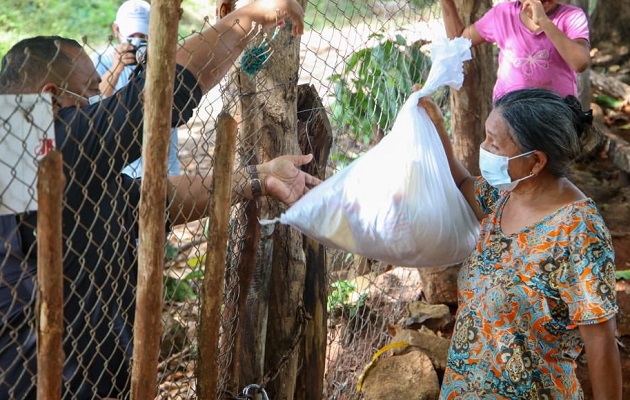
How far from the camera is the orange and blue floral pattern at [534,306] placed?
2256 mm

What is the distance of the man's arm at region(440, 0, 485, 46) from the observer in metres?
3.93

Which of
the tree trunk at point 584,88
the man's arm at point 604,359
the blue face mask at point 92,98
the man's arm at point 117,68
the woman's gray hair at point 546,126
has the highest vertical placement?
the tree trunk at point 584,88

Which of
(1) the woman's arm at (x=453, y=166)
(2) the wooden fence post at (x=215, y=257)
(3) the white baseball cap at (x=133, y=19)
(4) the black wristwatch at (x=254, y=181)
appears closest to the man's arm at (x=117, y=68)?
(2) the wooden fence post at (x=215, y=257)

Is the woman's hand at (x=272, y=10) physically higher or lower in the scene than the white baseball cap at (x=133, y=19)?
lower

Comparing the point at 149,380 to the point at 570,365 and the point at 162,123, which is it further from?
the point at 570,365

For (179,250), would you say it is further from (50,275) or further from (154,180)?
(50,275)

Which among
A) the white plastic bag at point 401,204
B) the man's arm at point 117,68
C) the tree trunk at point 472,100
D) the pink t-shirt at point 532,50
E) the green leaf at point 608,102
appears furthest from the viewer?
the green leaf at point 608,102

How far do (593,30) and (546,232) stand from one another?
7.82 m

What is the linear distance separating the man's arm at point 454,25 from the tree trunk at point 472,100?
381mm

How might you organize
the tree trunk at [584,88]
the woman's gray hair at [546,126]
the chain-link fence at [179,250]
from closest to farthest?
the chain-link fence at [179,250]
the woman's gray hair at [546,126]
the tree trunk at [584,88]

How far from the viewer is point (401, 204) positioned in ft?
8.10

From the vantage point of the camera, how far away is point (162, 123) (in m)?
2.02

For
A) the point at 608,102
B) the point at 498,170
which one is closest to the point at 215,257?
the point at 498,170

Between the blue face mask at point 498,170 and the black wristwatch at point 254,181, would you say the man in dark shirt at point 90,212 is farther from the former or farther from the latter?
the blue face mask at point 498,170
